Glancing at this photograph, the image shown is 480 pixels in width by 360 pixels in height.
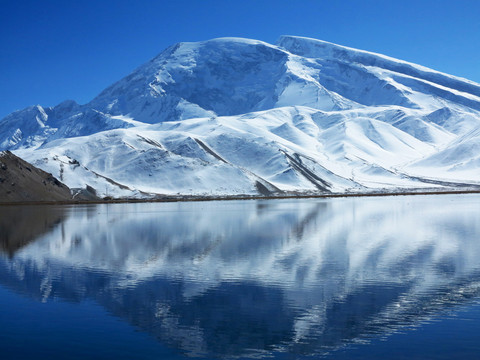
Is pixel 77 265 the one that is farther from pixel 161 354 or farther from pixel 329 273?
pixel 161 354

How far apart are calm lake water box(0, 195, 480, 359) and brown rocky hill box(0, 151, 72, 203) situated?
123 meters

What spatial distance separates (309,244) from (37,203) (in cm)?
13384

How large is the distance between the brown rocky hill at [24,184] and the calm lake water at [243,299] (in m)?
123

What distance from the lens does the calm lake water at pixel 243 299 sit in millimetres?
20453

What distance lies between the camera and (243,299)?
27.6 metres

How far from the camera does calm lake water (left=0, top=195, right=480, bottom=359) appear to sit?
67.1ft

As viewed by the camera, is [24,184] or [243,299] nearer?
[243,299]

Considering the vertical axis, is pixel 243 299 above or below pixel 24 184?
below

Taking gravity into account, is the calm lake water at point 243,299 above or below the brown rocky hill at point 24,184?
below

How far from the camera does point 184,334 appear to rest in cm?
2202

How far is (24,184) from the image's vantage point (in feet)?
565

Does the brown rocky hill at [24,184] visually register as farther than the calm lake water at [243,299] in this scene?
Yes

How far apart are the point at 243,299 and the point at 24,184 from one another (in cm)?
15882

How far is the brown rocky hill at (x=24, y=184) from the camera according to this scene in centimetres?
16525
